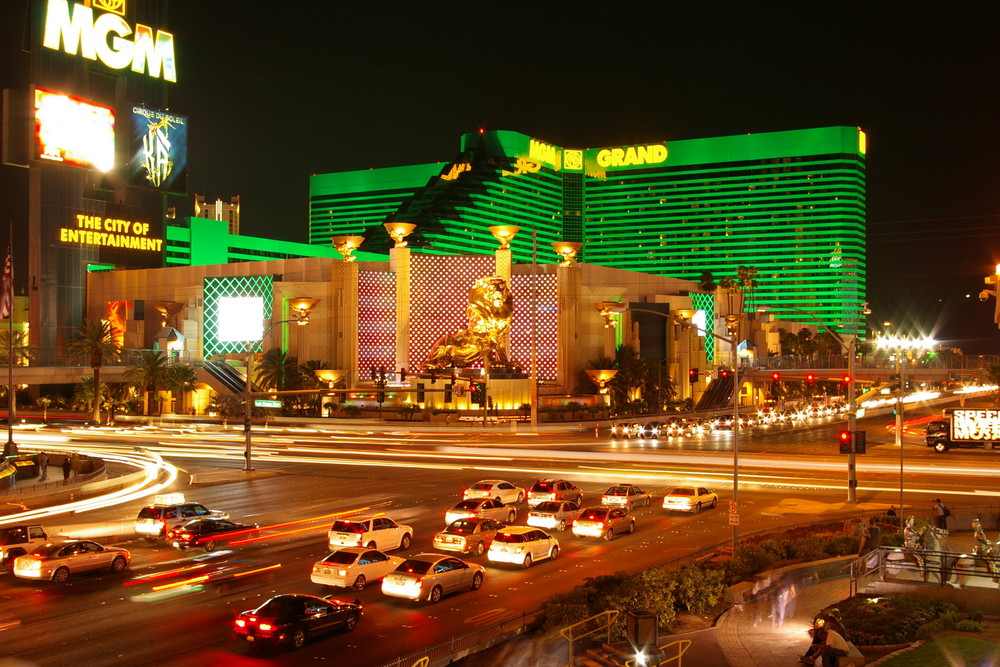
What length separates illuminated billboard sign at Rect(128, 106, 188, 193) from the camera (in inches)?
3976

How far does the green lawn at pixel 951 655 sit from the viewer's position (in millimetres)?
14734

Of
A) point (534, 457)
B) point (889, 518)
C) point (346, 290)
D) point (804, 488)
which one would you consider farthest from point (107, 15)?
point (889, 518)

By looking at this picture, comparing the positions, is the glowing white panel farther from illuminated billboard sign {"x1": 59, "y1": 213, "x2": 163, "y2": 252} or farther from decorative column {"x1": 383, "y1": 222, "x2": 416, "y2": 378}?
illuminated billboard sign {"x1": 59, "y1": 213, "x2": 163, "y2": 252}

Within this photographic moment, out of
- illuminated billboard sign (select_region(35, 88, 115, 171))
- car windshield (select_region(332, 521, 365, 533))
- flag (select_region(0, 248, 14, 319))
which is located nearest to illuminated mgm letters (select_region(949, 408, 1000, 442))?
car windshield (select_region(332, 521, 365, 533))

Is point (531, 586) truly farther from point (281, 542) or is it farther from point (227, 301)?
point (227, 301)

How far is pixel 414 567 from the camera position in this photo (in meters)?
21.5

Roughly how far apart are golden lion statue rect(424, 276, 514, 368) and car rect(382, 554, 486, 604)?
5158cm

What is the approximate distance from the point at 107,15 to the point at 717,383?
260 feet

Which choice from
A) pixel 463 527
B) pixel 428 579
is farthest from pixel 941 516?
pixel 428 579

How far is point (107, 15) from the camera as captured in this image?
323ft

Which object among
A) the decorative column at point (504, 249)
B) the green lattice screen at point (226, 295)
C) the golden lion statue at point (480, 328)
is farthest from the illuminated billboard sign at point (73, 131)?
the golden lion statue at point (480, 328)

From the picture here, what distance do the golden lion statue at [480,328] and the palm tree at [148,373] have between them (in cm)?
2602

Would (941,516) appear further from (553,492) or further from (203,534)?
(203,534)

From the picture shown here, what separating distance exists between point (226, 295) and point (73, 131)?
20913mm
